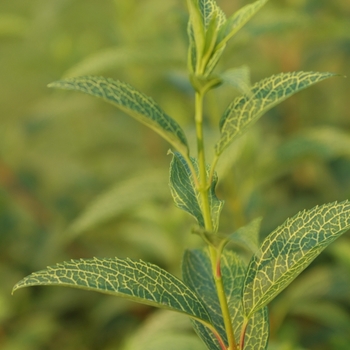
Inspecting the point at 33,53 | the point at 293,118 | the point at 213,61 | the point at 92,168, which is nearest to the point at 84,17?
the point at 33,53

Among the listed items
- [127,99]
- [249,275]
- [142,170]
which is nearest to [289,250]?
[249,275]

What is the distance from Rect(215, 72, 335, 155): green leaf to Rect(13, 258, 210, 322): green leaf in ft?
0.29

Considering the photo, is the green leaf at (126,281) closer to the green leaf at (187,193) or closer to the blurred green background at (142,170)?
the green leaf at (187,193)

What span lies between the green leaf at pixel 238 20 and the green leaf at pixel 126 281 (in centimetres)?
15

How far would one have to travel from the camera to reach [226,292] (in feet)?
1.43

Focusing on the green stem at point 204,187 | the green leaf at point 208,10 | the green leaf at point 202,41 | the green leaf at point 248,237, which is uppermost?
the green leaf at point 208,10

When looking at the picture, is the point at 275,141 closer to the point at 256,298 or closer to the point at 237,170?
the point at 237,170

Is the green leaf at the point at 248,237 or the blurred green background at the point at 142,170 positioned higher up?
the blurred green background at the point at 142,170

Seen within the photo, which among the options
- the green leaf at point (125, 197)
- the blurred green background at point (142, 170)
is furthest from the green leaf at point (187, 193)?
the green leaf at point (125, 197)

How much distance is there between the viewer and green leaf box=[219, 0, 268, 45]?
1.16ft

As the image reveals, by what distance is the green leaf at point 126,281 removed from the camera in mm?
333

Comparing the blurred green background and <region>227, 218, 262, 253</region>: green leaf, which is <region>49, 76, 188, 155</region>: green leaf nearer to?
<region>227, 218, 262, 253</region>: green leaf

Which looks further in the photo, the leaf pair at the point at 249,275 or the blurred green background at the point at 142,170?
the blurred green background at the point at 142,170

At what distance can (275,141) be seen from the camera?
106 centimetres
